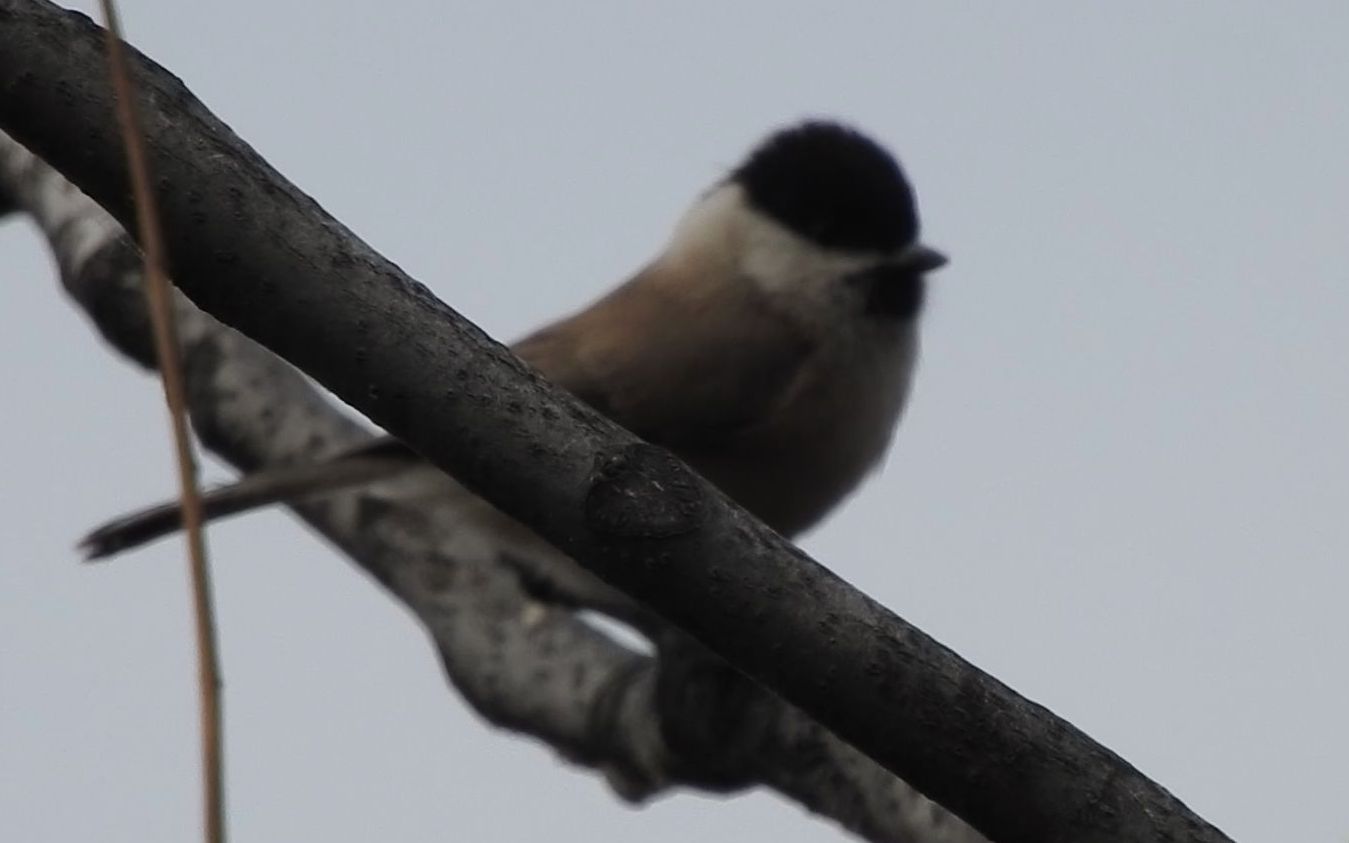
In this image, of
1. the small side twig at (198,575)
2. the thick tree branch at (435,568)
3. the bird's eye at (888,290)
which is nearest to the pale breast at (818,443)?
the bird's eye at (888,290)

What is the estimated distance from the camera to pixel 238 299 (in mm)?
1690

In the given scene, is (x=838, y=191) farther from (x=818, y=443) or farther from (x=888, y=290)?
(x=818, y=443)

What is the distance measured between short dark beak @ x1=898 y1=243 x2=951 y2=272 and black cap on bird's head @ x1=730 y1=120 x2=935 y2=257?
4 cm

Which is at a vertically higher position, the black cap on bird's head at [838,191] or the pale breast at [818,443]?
the black cap on bird's head at [838,191]

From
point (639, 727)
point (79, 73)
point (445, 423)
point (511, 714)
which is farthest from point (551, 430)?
point (511, 714)

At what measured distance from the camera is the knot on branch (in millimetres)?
1712

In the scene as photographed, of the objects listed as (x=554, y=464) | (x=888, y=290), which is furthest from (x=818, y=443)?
(x=554, y=464)

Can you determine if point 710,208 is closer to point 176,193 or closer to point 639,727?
point 639,727

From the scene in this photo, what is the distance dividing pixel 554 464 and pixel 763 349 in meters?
2.47

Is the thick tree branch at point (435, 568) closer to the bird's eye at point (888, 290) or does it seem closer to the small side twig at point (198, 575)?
the bird's eye at point (888, 290)

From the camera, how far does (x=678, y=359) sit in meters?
4.07

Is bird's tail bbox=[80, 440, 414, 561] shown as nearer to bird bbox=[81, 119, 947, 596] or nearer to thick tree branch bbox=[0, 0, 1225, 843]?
bird bbox=[81, 119, 947, 596]

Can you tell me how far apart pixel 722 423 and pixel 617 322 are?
37 cm

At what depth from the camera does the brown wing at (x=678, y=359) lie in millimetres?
3953
